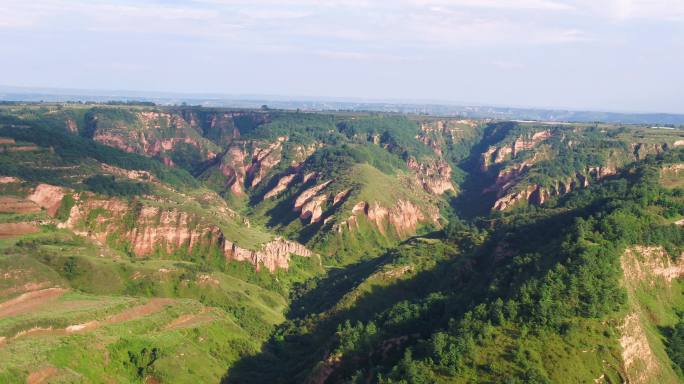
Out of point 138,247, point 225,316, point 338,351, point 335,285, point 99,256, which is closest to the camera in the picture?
point 338,351

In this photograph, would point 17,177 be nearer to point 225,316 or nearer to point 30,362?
point 225,316

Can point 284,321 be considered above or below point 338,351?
below

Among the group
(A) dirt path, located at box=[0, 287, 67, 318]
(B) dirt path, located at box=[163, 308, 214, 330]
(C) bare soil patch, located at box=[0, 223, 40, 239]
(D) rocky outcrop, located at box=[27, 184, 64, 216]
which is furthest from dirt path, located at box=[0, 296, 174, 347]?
(D) rocky outcrop, located at box=[27, 184, 64, 216]

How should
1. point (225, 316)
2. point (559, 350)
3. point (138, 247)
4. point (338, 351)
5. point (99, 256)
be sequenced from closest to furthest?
point (559, 350) < point (338, 351) < point (225, 316) < point (99, 256) < point (138, 247)

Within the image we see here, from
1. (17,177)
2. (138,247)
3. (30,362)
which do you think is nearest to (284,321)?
(138,247)

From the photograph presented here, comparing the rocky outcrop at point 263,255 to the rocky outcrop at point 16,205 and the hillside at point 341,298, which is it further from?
the rocky outcrop at point 16,205

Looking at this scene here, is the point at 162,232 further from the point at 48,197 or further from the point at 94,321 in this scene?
the point at 94,321

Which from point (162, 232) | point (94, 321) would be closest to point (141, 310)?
point (94, 321)
